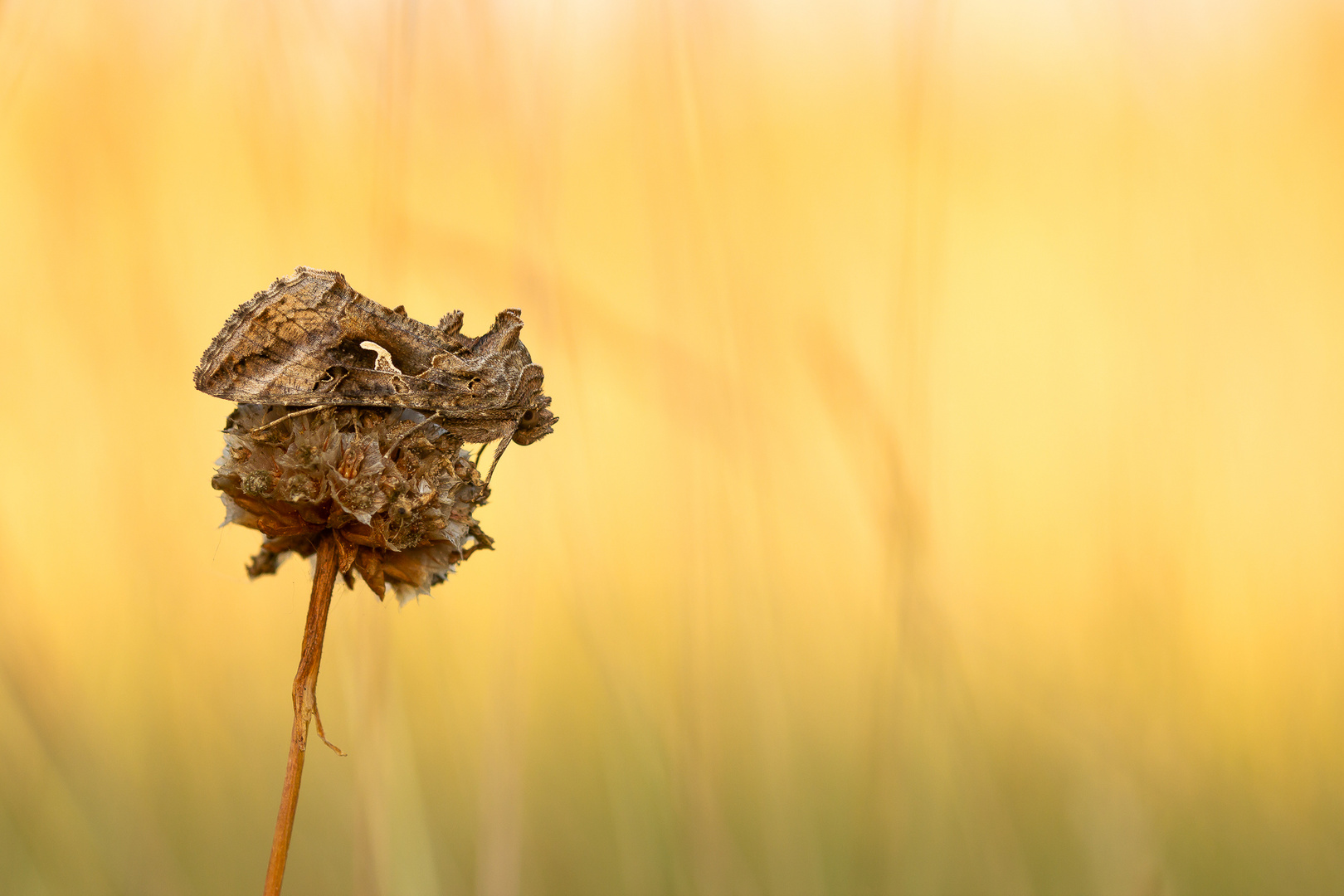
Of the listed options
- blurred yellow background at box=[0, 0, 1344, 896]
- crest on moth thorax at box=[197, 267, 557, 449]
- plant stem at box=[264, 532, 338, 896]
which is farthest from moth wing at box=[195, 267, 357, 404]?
blurred yellow background at box=[0, 0, 1344, 896]

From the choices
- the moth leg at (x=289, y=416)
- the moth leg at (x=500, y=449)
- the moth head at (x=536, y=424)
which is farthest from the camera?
the moth head at (x=536, y=424)

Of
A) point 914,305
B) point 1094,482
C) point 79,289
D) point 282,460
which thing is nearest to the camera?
point 282,460

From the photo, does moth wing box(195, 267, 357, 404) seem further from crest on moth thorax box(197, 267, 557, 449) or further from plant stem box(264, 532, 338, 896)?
plant stem box(264, 532, 338, 896)

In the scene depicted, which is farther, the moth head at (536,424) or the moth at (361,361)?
the moth head at (536,424)

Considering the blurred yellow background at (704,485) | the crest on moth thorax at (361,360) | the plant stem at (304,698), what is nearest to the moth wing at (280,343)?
the crest on moth thorax at (361,360)

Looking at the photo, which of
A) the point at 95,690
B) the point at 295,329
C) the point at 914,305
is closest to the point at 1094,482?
the point at 914,305

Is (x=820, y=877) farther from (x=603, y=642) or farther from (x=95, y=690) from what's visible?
(x=95, y=690)

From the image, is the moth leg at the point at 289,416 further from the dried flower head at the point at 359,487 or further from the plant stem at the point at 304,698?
the plant stem at the point at 304,698
